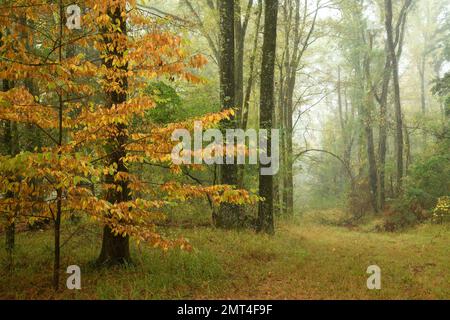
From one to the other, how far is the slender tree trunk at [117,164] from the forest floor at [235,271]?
0.30 meters

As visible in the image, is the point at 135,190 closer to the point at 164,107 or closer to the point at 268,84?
the point at 164,107

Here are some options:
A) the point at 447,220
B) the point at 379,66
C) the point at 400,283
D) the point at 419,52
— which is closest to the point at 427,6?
the point at 419,52

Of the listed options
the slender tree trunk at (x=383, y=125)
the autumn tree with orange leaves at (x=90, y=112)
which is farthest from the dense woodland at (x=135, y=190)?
the slender tree trunk at (x=383, y=125)

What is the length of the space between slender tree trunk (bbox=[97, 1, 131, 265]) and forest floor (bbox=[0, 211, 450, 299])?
0.30 metres

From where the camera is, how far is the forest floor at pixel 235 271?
700 centimetres

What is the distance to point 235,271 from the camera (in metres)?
8.37

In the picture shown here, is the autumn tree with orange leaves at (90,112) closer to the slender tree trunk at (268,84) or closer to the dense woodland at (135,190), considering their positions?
the dense woodland at (135,190)

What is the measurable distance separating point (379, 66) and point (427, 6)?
563 inches

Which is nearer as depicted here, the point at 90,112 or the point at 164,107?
the point at 90,112

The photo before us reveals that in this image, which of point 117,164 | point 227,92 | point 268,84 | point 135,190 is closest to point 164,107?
point 227,92

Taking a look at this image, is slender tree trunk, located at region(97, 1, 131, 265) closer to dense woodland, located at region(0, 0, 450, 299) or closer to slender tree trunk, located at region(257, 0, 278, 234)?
dense woodland, located at region(0, 0, 450, 299)

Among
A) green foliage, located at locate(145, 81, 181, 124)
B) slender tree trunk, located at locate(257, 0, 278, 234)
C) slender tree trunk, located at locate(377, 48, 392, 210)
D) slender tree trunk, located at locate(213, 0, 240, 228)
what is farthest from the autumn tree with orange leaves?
slender tree trunk, located at locate(377, 48, 392, 210)

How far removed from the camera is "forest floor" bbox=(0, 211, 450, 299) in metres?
7.00

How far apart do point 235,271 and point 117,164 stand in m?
3.34
